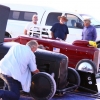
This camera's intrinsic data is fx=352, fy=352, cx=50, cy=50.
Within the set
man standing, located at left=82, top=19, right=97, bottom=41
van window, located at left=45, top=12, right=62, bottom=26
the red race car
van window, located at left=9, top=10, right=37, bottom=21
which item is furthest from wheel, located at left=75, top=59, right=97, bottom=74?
van window, located at left=9, top=10, right=37, bottom=21

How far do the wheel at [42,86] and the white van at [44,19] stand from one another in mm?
7771

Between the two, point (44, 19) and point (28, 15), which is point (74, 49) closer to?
point (44, 19)

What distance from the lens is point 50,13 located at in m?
15.3

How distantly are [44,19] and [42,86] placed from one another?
933 cm

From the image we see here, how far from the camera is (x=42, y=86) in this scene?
20.4ft

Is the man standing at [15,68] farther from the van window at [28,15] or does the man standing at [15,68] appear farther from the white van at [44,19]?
the van window at [28,15]

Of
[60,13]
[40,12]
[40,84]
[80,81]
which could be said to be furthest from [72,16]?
[40,84]

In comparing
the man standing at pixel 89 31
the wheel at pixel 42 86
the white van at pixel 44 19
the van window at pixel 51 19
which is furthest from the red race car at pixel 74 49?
the van window at pixel 51 19

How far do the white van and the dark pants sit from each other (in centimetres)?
820

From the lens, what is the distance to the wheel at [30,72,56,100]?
20.1ft

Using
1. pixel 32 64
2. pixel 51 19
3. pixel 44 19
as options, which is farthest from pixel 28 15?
pixel 32 64

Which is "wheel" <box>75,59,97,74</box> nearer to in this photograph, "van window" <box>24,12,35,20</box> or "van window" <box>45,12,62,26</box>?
"van window" <box>45,12,62,26</box>

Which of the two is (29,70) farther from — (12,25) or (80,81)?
(12,25)

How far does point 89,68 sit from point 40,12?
732 centimetres
